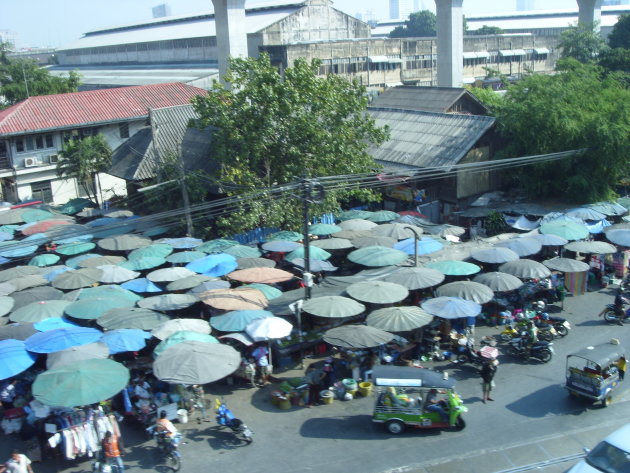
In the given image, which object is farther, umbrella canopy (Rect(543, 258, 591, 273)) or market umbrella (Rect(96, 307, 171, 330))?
umbrella canopy (Rect(543, 258, 591, 273))

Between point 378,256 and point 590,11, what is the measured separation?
36803 mm

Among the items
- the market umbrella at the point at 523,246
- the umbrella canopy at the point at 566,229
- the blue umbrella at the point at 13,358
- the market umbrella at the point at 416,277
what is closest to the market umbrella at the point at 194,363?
the blue umbrella at the point at 13,358

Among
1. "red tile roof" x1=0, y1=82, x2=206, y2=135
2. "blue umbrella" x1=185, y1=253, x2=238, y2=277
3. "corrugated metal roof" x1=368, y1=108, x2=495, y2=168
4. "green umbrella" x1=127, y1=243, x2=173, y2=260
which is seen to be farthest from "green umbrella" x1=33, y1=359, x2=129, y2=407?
"red tile roof" x1=0, y1=82, x2=206, y2=135

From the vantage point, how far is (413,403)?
1155 centimetres

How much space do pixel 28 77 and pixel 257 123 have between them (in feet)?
96.7

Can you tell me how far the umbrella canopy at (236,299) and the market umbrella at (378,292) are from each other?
2.31 meters

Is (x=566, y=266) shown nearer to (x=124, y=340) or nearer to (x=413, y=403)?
(x=413, y=403)

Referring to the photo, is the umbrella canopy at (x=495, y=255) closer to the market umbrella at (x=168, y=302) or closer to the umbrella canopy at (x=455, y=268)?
the umbrella canopy at (x=455, y=268)

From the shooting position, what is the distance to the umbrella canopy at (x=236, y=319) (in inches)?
546

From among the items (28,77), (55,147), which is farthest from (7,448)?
(28,77)

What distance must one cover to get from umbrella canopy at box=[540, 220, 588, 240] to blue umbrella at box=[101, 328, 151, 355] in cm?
1322

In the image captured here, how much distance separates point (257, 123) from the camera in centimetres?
2127

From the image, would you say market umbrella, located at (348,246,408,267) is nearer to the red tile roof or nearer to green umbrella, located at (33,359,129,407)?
green umbrella, located at (33,359,129,407)

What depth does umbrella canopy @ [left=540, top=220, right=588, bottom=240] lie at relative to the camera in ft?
63.5
